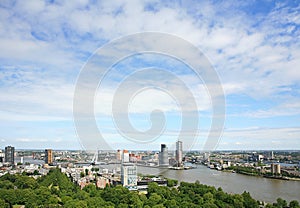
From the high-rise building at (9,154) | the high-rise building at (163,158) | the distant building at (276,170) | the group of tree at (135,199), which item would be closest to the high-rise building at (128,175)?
the group of tree at (135,199)

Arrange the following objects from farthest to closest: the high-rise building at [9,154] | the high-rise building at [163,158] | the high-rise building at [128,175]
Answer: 1. the high-rise building at [163,158]
2. the high-rise building at [9,154]
3. the high-rise building at [128,175]

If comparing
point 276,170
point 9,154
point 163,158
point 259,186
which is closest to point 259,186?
point 259,186

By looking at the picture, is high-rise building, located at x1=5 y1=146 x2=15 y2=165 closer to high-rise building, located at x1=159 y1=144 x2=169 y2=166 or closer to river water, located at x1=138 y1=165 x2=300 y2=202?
high-rise building, located at x1=159 y1=144 x2=169 y2=166

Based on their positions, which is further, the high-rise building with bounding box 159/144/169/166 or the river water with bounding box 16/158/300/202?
the high-rise building with bounding box 159/144/169/166

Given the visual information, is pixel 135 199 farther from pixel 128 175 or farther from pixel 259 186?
pixel 259 186

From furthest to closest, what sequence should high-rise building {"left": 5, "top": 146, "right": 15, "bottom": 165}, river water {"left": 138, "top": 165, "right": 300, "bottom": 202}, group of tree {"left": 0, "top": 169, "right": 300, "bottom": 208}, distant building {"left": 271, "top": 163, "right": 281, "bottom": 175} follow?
high-rise building {"left": 5, "top": 146, "right": 15, "bottom": 165}
distant building {"left": 271, "top": 163, "right": 281, "bottom": 175}
river water {"left": 138, "top": 165, "right": 300, "bottom": 202}
group of tree {"left": 0, "top": 169, "right": 300, "bottom": 208}

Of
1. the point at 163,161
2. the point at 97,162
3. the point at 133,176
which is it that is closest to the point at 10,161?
the point at 97,162

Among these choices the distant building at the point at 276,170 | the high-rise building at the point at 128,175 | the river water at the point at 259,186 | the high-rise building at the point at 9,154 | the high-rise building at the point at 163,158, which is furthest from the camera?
the high-rise building at the point at 163,158

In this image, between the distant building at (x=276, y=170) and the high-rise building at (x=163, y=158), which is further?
the high-rise building at (x=163, y=158)

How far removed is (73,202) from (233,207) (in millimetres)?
2640

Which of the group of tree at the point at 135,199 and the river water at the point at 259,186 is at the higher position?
the group of tree at the point at 135,199

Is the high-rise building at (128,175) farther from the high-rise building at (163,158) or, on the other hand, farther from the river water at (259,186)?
the high-rise building at (163,158)

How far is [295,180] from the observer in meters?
10.8

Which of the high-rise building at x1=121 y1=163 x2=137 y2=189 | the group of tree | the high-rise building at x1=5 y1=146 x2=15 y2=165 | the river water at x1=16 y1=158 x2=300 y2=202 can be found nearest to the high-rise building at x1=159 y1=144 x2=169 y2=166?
the river water at x1=16 y1=158 x2=300 y2=202
